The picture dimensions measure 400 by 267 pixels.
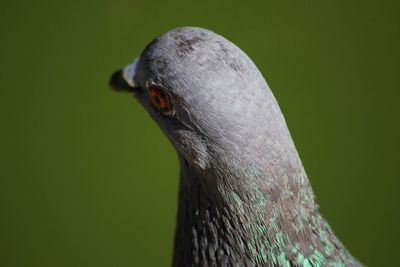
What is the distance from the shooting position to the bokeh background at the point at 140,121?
1873mm

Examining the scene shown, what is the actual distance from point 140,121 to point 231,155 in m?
1.32

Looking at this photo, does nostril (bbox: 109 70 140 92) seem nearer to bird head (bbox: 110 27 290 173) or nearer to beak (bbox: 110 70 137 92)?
beak (bbox: 110 70 137 92)

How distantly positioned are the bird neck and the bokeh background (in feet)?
3.53

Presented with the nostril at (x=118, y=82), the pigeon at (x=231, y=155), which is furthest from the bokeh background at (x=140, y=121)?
the pigeon at (x=231, y=155)

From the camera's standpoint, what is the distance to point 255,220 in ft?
2.94

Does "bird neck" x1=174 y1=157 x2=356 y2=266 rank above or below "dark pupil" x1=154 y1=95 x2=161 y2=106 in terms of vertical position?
below

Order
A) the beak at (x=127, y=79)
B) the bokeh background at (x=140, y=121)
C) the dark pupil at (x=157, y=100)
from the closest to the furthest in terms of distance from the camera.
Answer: the dark pupil at (x=157, y=100), the beak at (x=127, y=79), the bokeh background at (x=140, y=121)

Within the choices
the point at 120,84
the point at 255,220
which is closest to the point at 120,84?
the point at 120,84

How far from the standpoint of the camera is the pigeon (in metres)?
0.82

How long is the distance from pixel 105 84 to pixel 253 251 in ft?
4.28

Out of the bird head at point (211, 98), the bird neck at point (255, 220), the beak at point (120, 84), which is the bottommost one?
the bird neck at point (255, 220)

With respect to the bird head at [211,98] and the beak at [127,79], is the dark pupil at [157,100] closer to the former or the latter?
the bird head at [211,98]

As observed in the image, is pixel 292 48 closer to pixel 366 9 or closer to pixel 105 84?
pixel 366 9

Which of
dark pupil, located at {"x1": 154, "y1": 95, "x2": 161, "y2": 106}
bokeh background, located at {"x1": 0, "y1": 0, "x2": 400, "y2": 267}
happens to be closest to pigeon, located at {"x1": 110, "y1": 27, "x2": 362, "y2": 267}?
dark pupil, located at {"x1": 154, "y1": 95, "x2": 161, "y2": 106}
